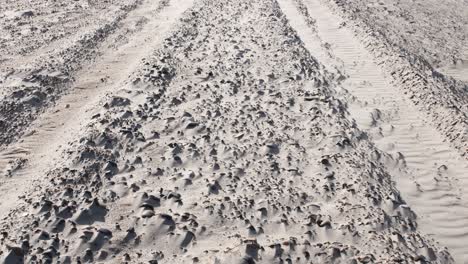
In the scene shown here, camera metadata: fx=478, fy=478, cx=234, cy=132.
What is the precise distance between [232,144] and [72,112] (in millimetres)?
4441

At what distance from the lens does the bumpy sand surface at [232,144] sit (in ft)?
25.0

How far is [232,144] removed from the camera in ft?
33.7

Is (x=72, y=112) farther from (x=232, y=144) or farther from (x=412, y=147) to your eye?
(x=412, y=147)

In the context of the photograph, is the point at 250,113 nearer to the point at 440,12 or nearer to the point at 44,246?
the point at 44,246

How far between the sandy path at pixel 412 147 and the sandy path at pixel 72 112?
6097mm

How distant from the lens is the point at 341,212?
822cm

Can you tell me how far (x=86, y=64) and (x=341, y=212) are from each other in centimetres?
1007

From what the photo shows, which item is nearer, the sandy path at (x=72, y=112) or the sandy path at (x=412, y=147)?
the sandy path at (x=412, y=147)

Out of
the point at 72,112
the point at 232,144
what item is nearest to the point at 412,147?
the point at 232,144

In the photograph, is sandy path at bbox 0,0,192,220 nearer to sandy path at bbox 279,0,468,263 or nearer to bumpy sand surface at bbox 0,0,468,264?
bumpy sand surface at bbox 0,0,468,264

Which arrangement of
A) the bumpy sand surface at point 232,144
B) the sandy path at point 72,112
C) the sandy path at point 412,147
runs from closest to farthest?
the bumpy sand surface at point 232,144 → the sandy path at point 412,147 → the sandy path at point 72,112

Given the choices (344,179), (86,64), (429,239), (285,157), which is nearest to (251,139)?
(285,157)

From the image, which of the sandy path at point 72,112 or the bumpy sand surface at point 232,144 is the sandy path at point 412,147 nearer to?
the bumpy sand surface at point 232,144

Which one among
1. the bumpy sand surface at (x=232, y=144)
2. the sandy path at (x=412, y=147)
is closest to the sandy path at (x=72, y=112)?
the bumpy sand surface at (x=232, y=144)
